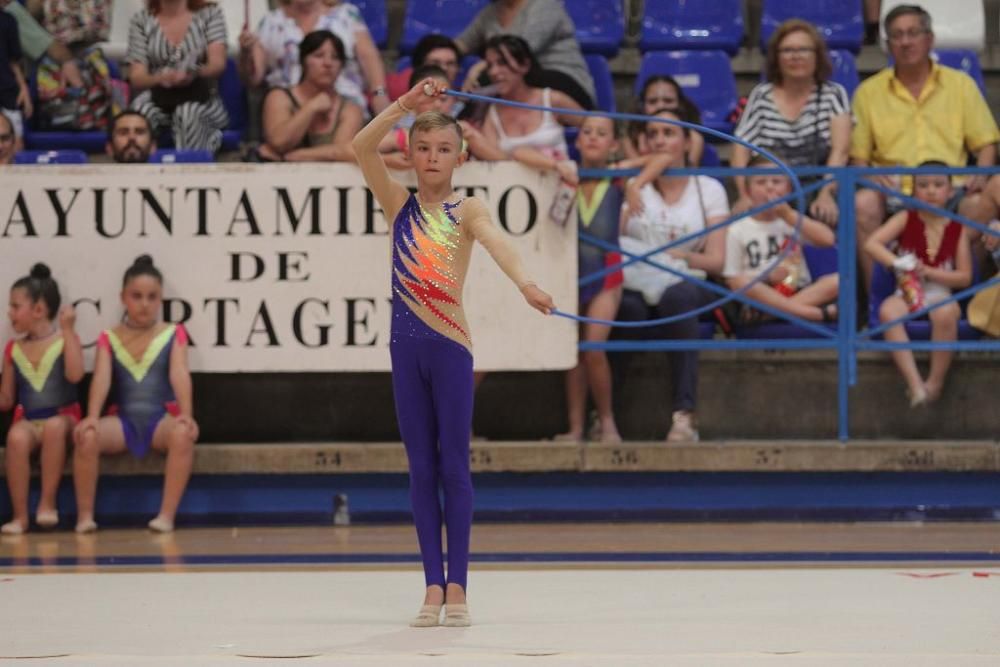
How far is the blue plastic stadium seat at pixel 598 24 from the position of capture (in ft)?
28.9

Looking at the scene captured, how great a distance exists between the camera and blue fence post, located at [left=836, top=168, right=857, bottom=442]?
22.1ft

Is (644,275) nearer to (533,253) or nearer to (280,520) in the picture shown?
(533,253)

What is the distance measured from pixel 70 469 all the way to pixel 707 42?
13.9 feet

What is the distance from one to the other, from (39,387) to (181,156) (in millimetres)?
1229

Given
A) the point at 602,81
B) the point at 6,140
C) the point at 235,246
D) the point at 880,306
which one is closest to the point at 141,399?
the point at 235,246

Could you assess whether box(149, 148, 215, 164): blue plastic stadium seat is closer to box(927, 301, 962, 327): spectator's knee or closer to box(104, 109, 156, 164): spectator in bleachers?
box(104, 109, 156, 164): spectator in bleachers

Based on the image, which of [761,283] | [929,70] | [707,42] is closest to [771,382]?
[761,283]

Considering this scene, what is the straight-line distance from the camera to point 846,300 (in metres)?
6.77

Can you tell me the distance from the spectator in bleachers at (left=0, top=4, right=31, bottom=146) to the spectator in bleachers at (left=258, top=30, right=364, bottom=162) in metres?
1.45

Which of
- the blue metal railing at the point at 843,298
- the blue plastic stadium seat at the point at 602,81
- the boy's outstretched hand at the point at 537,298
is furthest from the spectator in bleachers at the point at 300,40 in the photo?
the boy's outstretched hand at the point at 537,298

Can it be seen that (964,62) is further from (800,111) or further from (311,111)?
(311,111)

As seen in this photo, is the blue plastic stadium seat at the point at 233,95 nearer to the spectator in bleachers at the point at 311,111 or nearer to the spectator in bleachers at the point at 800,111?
the spectator in bleachers at the point at 311,111

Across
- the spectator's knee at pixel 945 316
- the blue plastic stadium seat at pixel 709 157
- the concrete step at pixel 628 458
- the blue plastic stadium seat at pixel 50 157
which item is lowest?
the concrete step at pixel 628 458

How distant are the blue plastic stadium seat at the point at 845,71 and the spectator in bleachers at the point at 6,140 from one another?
4.14 m
